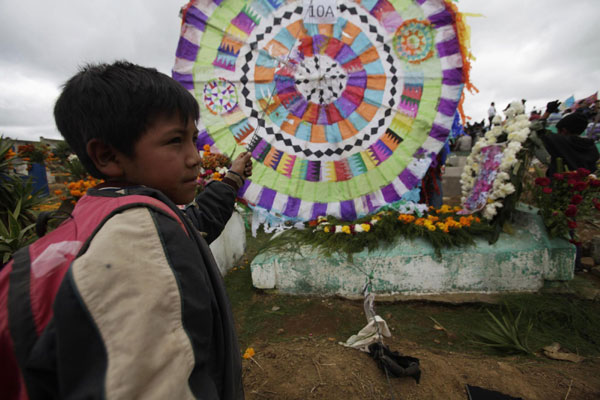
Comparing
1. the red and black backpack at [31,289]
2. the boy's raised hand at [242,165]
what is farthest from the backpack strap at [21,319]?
the boy's raised hand at [242,165]

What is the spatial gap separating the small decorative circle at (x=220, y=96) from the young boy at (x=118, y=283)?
1820 mm

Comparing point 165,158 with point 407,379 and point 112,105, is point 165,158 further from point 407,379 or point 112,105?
point 407,379

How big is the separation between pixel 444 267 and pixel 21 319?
3231 mm

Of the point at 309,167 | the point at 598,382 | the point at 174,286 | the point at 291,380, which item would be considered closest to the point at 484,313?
the point at 598,382

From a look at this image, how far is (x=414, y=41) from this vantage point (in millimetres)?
2412

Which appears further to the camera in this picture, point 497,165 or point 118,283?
point 497,165

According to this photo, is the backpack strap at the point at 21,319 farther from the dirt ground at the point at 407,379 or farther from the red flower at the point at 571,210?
the red flower at the point at 571,210

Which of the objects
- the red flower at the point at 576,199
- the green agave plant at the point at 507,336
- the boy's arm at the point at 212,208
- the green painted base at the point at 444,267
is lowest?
the green agave plant at the point at 507,336

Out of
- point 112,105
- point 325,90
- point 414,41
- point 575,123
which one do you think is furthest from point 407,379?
point 575,123

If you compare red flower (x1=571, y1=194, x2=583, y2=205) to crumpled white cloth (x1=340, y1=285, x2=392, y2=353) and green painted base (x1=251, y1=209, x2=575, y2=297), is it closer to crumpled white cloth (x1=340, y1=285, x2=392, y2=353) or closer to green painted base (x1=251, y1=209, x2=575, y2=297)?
green painted base (x1=251, y1=209, x2=575, y2=297)

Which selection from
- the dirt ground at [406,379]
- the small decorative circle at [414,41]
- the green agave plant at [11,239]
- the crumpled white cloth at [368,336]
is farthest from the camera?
the green agave plant at [11,239]

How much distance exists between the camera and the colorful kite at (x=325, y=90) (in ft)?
7.92

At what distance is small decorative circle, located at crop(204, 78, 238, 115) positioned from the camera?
258cm

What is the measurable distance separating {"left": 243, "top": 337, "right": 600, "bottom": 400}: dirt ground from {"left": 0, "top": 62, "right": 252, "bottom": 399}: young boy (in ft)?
4.43
